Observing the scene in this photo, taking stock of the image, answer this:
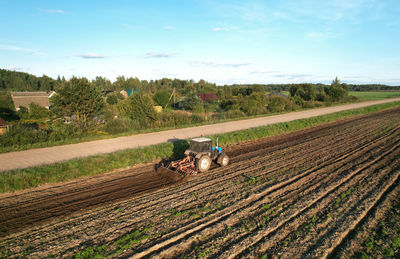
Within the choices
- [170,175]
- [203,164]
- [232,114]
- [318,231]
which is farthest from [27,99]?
[318,231]

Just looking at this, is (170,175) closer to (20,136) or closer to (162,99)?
(20,136)

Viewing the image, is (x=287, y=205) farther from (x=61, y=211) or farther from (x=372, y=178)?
(x=61, y=211)

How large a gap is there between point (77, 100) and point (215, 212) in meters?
15.9

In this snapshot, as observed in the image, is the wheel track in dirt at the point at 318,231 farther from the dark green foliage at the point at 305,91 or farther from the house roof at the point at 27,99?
the dark green foliage at the point at 305,91

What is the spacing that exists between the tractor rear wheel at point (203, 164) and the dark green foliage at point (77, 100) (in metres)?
12.8

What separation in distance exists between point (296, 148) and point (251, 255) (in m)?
11.3

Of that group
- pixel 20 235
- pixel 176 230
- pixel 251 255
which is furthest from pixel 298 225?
pixel 20 235

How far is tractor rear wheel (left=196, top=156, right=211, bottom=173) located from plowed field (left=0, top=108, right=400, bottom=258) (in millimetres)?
371

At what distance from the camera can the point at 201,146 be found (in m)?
11.2

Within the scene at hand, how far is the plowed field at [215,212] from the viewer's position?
19.5 ft

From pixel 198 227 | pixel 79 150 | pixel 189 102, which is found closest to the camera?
pixel 198 227

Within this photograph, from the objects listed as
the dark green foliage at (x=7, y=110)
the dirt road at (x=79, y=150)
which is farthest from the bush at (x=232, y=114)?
the dark green foliage at (x=7, y=110)

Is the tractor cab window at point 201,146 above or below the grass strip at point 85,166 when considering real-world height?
above

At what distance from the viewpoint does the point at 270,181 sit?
9.85 meters
